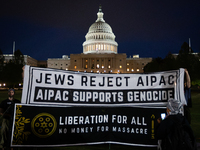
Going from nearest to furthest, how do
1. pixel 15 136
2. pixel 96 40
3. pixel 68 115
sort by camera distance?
pixel 15 136, pixel 68 115, pixel 96 40

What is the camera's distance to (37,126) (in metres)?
3.85

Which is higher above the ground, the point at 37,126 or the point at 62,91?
the point at 62,91

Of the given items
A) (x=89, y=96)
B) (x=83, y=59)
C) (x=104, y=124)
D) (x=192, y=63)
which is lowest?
(x=104, y=124)

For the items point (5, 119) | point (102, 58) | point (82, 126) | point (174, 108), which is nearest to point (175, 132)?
point (174, 108)

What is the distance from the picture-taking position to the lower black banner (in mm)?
3771

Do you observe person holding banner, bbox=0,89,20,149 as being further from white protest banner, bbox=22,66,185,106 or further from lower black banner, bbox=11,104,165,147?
white protest banner, bbox=22,66,185,106

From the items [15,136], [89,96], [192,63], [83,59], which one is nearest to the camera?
[15,136]

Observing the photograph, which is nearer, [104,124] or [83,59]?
[104,124]

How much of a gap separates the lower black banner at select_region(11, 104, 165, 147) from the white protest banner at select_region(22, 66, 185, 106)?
0.73 feet

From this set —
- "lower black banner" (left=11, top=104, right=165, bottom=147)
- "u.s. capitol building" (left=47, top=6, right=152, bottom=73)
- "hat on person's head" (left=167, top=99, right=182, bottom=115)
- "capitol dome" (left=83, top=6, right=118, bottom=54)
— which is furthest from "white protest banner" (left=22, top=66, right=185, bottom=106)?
"capitol dome" (left=83, top=6, right=118, bottom=54)

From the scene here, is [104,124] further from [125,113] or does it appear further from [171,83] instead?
[171,83]

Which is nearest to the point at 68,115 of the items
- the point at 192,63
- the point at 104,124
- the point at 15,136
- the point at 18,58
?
the point at 104,124

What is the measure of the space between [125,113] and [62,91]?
57.3 inches

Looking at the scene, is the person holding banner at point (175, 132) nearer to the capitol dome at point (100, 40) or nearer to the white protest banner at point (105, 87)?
the white protest banner at point (105, 87)
